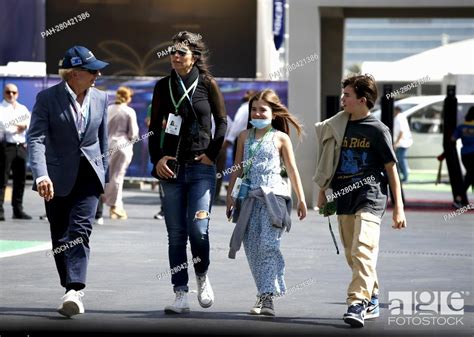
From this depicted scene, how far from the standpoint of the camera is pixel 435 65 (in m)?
25.0

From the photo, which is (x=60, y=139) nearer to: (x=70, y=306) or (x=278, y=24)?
(x=70, y=306)

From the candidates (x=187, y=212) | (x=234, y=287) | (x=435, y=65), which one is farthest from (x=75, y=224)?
(x=435, y=65)

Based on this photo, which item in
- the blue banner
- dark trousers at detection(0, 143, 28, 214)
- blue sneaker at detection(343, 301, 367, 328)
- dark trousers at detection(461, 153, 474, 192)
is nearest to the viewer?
blue sneaker at detection(343, 301, 367, 328)

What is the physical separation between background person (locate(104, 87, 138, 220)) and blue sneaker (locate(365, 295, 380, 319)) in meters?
8.64

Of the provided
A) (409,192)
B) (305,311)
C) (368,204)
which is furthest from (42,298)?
(409,192)

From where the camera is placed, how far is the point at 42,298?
9.85 meters

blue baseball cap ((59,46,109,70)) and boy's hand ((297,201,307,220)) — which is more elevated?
blue baseball cap ((59,46,109,70))

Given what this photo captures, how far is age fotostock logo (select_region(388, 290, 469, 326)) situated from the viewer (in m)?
8.94

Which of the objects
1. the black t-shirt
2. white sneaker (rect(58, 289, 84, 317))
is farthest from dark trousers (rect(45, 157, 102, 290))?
the black t-shirt

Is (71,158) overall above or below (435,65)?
below

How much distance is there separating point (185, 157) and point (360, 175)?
1.23m

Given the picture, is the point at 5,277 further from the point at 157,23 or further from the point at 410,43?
the point at 410,43

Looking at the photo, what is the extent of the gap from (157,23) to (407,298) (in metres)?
19.2

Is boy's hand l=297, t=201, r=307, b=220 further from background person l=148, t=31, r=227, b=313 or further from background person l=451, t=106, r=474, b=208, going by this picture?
background person l=451, t=106, r=474, b=208
